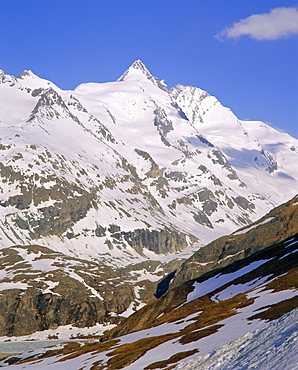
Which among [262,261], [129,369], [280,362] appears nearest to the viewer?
[280,362]

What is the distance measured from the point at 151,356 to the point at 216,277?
9632 cm

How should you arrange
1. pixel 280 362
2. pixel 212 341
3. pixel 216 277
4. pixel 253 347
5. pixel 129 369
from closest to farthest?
pixel 280 362, pixel 253 347, pixel 212 341, pixel 129 369, pixel 216 277

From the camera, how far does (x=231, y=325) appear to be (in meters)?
70.4

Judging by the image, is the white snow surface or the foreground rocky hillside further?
the foreground rocky hillside

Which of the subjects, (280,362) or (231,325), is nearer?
(280,362)

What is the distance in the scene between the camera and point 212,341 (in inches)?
2520

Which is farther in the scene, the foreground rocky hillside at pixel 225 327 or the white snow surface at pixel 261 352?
the foreground rocky hillside at pixel 225 327

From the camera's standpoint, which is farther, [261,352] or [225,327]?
[225,327]

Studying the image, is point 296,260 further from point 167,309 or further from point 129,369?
point 129,369

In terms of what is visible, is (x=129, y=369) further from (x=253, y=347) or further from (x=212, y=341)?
(x=253, y=347)

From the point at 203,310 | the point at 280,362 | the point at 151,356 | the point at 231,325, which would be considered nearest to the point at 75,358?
the point at 203,310

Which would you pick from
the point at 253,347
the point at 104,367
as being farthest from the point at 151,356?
the point at 253,347

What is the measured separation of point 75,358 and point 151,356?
1474 inches

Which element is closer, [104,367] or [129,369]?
[129,369]
